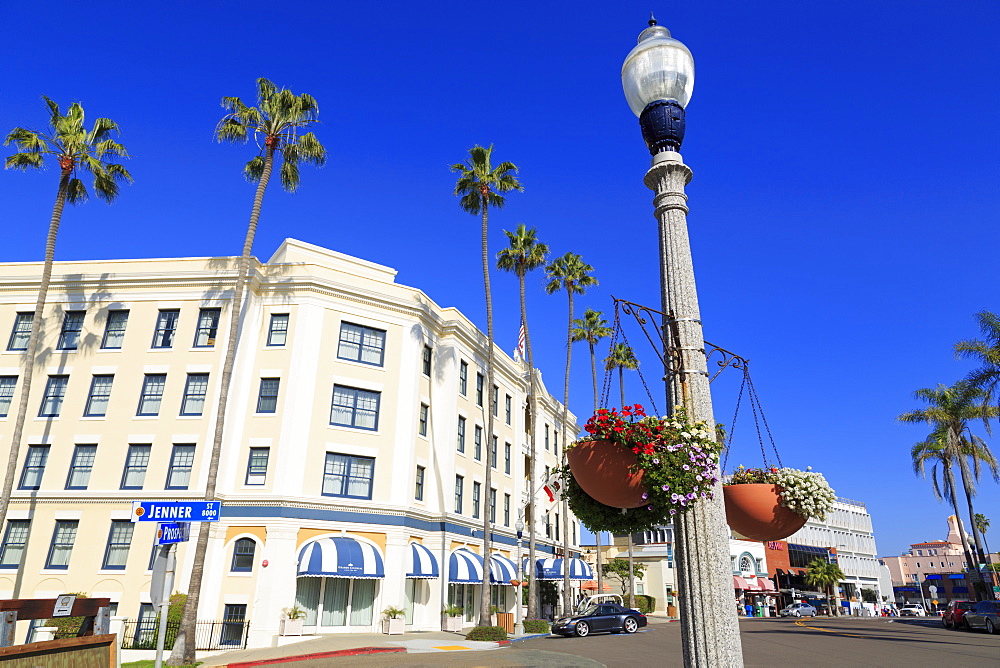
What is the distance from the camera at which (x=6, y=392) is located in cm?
2914

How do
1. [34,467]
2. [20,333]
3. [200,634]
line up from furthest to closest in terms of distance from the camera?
[20,333] → [34,467] → [200,634]

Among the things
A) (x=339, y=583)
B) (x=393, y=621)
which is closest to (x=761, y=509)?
(x=393, y=621)

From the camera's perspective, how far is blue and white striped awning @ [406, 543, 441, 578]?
28047 mm

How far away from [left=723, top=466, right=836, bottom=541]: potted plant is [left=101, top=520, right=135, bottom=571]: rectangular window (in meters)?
27.8

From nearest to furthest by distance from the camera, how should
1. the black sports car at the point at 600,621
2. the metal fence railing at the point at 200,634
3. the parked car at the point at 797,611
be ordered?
the metal fence railing at the point at 200,634
the black sports car at the point at 600,621
the parked car at the point at 797,611

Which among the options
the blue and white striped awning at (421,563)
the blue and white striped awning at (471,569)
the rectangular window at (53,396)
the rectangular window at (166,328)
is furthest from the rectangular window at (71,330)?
the blue and white striped awning at (471,569)

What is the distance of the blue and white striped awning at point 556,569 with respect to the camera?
3969 cm

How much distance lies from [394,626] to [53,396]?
61.0 ft

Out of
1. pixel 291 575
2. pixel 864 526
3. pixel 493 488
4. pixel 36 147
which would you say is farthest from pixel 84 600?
pixel 864 526

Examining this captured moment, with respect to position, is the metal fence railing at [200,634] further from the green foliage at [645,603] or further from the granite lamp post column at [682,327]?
the green foliage at [645,603]

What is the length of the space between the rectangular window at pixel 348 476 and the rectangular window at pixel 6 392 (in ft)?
48.2

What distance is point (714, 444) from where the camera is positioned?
483cm

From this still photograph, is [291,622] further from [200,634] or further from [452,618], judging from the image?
[452,618]

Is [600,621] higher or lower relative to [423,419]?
lower
